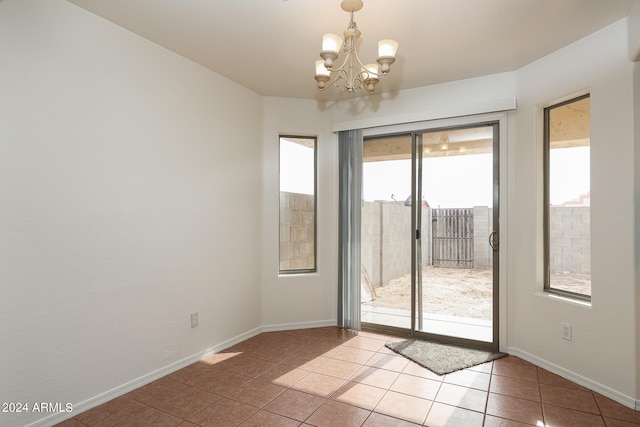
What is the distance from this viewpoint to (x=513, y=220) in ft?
11.0

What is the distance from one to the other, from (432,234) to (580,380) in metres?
1.66

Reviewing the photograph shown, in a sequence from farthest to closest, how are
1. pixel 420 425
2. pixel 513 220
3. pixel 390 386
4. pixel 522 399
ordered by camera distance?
1. pixel 513 220
2. pixel 390 386
3. pixel 522 399
4. pixel 420 425

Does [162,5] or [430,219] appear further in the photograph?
[430,219]

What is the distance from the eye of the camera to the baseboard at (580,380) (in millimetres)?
2432

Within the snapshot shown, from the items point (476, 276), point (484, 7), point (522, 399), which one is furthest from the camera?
point (476, 276)

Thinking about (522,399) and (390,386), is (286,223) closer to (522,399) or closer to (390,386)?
(390,386)

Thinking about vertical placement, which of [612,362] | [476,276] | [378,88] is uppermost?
[378,88]

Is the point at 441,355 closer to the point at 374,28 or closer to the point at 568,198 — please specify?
the point at 568,198

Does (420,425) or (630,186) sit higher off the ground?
(630,186)

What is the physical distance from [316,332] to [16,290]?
105 inches

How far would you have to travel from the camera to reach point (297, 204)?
4242mm

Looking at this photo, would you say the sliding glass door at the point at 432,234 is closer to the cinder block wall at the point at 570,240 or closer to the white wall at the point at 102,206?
the cinder block wall at the point at 570,240

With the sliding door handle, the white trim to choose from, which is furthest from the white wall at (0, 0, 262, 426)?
the sliding door handle

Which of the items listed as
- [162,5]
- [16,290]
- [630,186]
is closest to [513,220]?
[630,186]
